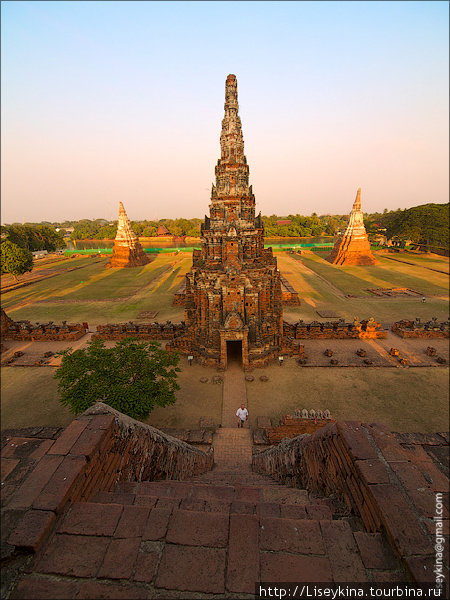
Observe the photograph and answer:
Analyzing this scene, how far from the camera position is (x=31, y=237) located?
59.3 metres

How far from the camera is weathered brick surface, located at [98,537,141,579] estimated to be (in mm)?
2686

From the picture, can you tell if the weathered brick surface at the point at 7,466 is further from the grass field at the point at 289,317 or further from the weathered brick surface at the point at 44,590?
the weathered brick surface at the point at 44,590

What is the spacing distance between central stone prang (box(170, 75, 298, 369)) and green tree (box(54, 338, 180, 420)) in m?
5.94

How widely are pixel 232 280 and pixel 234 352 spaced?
18.2 feet

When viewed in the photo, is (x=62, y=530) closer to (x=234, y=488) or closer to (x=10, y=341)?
(x=234, y=488)

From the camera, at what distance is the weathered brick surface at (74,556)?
2.74 m

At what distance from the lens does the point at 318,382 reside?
16734 mm

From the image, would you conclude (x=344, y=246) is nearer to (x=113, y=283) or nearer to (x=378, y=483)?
(x=113, y=283)

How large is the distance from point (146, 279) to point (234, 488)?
44.7m

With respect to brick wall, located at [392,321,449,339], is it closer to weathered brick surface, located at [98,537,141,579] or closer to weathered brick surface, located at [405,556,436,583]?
weathered brick surface, located at [405,556,436,583]

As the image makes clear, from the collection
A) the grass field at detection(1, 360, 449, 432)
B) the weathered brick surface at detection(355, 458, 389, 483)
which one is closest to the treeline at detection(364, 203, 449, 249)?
the grass field at detection(1, 360, 449, 432)

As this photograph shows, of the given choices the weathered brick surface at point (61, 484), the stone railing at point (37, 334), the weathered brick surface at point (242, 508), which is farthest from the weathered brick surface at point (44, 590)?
the stone railing at point (37, 334)

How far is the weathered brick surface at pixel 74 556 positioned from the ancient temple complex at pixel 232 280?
49.0ft

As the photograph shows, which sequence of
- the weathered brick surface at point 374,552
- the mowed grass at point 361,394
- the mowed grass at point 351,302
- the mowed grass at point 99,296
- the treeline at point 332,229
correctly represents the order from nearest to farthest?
the weathered brick surface at point 374,552, the mowed grass at point 361,394, the treeline at point 332,229, the mowed grass at point 351,302, the mowed grass at point 99,296
